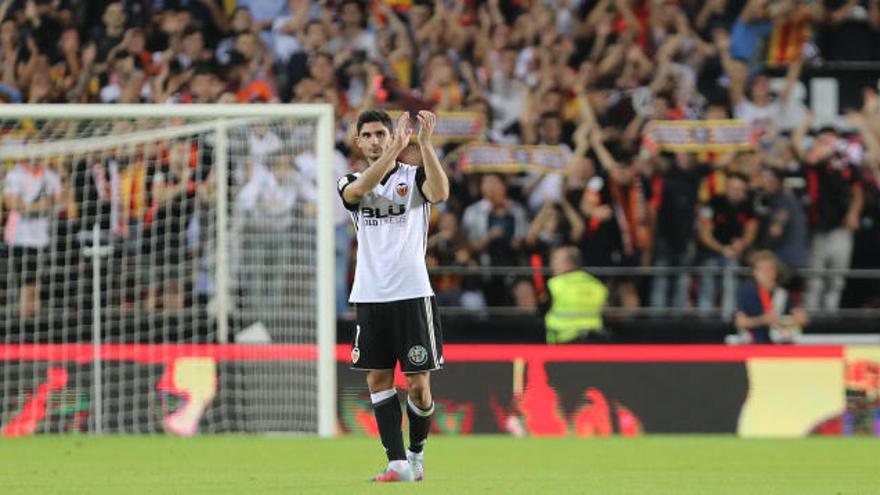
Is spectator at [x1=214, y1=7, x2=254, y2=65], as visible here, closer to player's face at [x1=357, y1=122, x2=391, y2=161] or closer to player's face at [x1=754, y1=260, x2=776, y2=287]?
player's face at [x1=754, y1=260, x2=776, y2=287]

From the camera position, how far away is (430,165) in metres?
8.32

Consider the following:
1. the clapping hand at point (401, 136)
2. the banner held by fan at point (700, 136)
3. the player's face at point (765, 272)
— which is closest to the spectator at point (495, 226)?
the banner held by fan at point (700, 136)

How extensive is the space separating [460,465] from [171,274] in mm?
5161

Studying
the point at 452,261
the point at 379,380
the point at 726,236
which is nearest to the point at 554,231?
the point at 452,261

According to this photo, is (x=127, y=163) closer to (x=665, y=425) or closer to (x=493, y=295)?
(x=493, y=295)

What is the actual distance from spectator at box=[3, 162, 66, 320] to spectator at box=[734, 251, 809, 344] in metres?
6.25

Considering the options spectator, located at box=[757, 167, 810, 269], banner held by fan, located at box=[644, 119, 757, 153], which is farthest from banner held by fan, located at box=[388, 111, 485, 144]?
spectator, located at box=[757, 167, 810, 269]

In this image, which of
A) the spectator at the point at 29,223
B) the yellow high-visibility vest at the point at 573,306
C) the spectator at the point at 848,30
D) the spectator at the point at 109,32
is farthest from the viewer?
the spectator at the point at 848,30

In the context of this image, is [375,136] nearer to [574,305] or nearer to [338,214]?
[574,305]

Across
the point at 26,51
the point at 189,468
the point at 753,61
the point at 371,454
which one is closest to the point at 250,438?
the point at 371,454

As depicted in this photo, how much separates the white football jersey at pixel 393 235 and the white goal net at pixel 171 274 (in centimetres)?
515

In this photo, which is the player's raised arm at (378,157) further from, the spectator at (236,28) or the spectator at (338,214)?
the spectator at (236,28)

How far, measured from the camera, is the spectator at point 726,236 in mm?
16578

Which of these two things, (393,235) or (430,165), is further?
(393,235)
